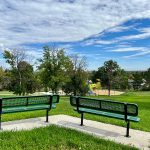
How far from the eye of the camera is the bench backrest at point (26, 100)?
9.09 metres

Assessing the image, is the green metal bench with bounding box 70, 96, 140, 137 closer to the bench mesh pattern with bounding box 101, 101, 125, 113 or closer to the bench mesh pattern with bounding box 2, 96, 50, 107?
the bench mesh pattern with bounding box 101, 101, 125, 113

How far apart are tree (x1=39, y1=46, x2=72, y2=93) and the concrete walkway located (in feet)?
123

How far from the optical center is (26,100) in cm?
984

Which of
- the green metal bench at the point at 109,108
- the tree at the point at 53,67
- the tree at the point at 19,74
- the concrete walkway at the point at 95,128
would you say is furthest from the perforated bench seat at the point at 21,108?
the tree at the point at 19,74

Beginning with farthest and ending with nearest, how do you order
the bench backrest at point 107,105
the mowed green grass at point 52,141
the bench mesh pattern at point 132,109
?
the bench backrest at point 107,105 < the bench mesh pattern at point 132,109 < the mowed green grass at point 52,141

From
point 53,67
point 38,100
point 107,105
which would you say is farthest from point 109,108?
point 53,67

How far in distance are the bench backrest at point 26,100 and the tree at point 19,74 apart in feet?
160

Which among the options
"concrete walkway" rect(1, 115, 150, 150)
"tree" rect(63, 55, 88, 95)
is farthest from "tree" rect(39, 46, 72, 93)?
"concrete walkway" rect(1, 115, 150, 150)

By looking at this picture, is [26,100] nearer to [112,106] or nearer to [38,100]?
[38,100]

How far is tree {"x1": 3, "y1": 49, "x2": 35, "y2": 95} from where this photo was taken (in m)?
59.1

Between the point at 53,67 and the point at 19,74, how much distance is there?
53.8 ft

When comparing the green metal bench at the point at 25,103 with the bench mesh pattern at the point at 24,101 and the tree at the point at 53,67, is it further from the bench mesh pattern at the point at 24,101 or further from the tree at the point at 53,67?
the tree at the point at 53,67

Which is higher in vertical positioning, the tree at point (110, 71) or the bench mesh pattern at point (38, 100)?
the tree at point (110, 71)

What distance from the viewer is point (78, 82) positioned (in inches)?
2344
